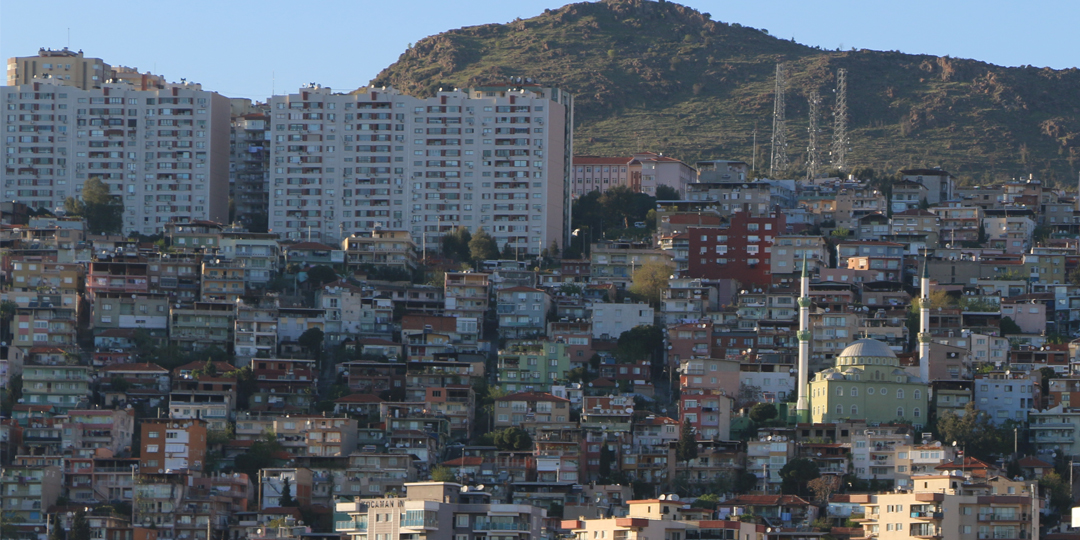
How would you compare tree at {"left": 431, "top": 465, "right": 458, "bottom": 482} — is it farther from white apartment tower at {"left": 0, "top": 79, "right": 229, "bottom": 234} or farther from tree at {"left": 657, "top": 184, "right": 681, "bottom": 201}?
tree at {"left": 657, "top": 184, "right": 681, "bottom": 201}

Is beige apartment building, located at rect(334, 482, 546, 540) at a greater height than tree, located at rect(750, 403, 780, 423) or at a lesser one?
lesser

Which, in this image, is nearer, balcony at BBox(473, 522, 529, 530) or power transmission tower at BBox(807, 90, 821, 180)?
balcony at BBox(473, 522, 529, 530)

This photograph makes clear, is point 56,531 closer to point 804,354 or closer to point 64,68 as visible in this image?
point 804,354

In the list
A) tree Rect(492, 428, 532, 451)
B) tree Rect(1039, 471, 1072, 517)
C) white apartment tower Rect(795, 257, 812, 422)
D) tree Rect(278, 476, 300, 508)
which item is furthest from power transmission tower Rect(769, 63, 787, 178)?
tree Rect(278, 476, 300, 508)

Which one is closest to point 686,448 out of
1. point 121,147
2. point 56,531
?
point 56,531

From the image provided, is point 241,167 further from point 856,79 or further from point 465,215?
point 856,79

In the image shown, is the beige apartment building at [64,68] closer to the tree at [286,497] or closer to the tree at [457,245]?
the tree at [457,245]
